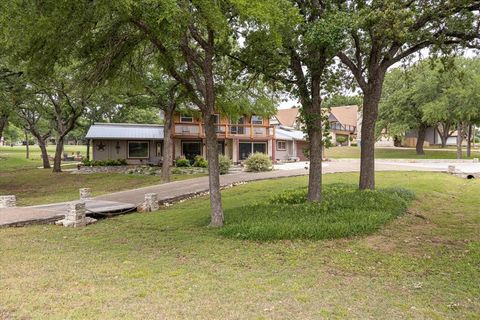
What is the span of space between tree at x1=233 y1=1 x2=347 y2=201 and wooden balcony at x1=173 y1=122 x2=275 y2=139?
1971 centimetres

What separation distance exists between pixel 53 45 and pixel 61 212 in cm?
593

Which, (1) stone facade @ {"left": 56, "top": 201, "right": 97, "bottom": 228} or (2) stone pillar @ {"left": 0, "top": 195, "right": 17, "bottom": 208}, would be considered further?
(2) stone pillar @ {"left": 0, "top": 195, "right": 17, "bottom": 208}

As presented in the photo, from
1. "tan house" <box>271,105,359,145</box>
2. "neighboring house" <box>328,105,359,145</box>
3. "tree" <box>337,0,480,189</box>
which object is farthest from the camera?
"neighboring house" <box>328,105,359,145</box>

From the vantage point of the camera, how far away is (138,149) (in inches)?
1240

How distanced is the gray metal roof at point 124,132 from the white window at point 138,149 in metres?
0.84

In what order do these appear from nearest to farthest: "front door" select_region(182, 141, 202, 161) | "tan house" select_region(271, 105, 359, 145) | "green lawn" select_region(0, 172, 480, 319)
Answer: "green lawn" select_region(0, 172, 480, 319) < "front door" select_region(182, 141, 202, 161) < "tan house" select_region(271, 105, 359, 145)

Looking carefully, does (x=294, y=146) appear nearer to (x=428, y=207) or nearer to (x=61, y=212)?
(x=428, y=207)

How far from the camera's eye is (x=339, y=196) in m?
12.0

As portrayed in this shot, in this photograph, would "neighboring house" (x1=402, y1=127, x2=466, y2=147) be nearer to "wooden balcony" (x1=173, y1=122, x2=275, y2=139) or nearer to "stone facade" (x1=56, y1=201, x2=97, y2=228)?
"wooden balcony" (x1=173, y1=122, x2=275, y2=139)

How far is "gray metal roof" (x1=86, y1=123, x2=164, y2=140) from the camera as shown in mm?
29817

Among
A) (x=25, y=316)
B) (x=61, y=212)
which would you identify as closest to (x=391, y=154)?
(x=61, y=212)

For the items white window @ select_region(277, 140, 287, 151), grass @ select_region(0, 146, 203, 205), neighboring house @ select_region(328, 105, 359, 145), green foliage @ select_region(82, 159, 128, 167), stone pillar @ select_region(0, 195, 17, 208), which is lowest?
grass @ select_region(0, 146, 203, 205)

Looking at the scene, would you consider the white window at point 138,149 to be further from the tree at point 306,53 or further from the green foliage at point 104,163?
the tree at point 306,53

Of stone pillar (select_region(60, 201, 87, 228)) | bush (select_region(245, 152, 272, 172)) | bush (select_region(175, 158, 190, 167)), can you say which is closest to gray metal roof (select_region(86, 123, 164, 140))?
bush (select_region(175, 158, 190, 167))
